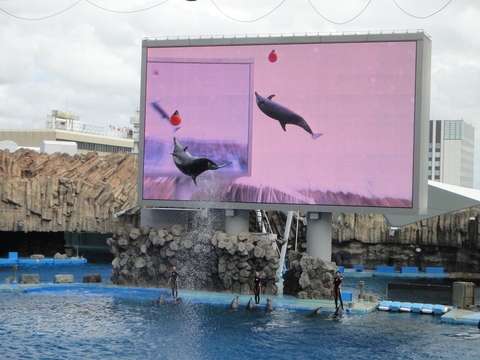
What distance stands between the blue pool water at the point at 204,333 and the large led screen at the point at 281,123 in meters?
5.08

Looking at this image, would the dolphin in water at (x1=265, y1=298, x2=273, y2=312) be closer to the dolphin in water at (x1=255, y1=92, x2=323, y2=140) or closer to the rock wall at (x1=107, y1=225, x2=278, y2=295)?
the rock wall at (x1=107, y1=225, x2=278, y2=295)

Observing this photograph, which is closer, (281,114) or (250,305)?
(250,305)

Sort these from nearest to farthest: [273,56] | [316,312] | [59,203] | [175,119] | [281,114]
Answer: [316,312], [281,114], [273,56], [175,119], [59,203]

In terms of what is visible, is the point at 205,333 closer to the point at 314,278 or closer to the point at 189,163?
the point at 314,278

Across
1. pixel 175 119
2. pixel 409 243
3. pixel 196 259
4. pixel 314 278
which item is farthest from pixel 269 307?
pixel 409 243

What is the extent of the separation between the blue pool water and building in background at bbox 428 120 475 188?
348 feet

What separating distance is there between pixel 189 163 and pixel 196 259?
160 inches

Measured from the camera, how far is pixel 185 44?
31.2m

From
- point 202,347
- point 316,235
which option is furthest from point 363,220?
point 202,347

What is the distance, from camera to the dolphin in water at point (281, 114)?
29375 millimetres

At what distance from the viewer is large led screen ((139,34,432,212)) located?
28375 mm

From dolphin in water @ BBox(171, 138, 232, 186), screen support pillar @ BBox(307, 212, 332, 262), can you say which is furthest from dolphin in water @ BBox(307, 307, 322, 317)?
dolphin in water @ BBox(171, 138, 232, 186)

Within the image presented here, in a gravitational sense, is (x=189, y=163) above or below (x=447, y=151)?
below

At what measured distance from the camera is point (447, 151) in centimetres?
12912
